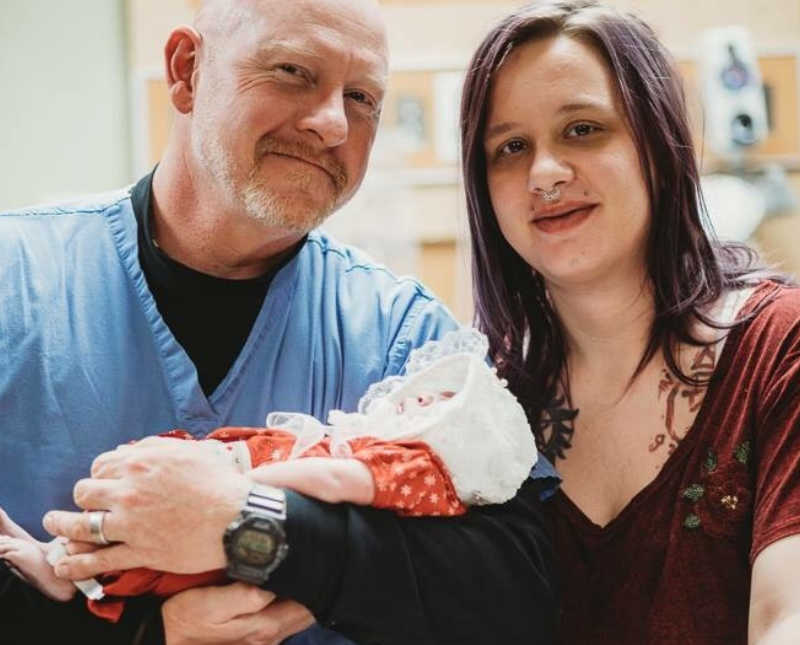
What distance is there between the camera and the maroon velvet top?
1431 mm

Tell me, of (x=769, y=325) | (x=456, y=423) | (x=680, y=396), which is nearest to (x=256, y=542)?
(x=456, y=423)

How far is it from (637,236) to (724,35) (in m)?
1.46

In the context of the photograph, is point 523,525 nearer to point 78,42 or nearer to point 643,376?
point 643,376

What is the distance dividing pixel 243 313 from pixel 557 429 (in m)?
0.57

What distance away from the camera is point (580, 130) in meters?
1.58

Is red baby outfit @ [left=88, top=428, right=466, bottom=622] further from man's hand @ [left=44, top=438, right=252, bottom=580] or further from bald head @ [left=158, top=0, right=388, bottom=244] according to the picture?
bald head @ [left=158, top=0, right=388, bottom=244]

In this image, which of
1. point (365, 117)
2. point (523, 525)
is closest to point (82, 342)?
point (365, 117)

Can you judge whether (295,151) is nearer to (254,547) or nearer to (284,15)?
(284,15)

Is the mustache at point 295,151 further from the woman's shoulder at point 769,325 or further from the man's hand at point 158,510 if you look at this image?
the woman's shoulder at point 769,325

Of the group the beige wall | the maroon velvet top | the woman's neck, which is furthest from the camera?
the beige wall

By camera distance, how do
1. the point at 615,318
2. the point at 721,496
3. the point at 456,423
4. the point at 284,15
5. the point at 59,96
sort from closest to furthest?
the point at 456,423, the point at 721,496, the point at 284,15, the point at 615,318, the point at 59,96

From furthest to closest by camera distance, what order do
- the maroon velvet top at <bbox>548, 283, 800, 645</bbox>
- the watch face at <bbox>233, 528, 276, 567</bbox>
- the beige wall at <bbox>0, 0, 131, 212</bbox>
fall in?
the beige wall at <bbox>0, 0, 131, 212</bbox>
the maroon velvet top at <bbox>548, 283, 800, 645</bbox>
the watch face at <bbox>233, 528, 276, 567</bbox>

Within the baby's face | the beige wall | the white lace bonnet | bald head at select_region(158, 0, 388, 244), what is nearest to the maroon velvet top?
the white lace bonnet

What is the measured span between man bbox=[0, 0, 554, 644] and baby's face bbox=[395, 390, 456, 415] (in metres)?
0.15
